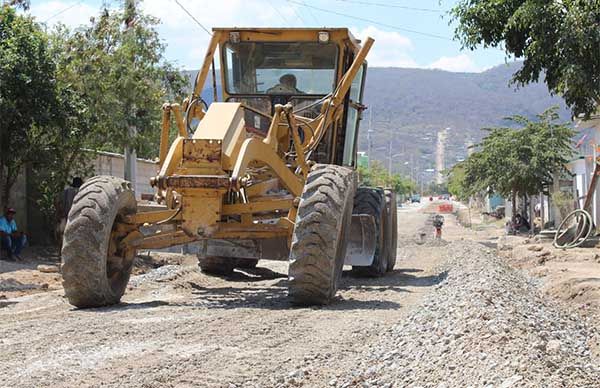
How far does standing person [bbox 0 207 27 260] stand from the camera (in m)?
19.7

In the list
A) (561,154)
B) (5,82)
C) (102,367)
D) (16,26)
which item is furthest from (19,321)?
(561,154)

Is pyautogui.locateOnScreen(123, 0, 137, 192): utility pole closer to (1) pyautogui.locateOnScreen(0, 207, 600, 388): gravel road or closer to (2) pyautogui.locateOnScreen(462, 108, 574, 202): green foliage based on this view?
(1) pyautogui.locateOnScreen(0, 207, 600, 388): gravel road

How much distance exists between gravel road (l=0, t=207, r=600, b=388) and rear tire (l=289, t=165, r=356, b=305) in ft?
0.77

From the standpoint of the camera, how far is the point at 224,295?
471 inches

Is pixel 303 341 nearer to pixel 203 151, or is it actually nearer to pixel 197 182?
pixel 197 182

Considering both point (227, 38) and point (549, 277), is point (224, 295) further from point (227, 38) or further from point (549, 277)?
point (549, 277)

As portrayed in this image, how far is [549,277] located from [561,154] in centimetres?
2393

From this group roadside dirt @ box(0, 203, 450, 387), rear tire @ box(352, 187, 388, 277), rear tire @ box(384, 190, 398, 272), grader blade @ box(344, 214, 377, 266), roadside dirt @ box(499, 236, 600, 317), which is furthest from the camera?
rear tire @ box(384, 190, 398, 272)

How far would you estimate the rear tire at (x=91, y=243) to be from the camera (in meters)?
10.2

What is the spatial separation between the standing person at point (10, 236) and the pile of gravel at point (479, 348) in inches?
466

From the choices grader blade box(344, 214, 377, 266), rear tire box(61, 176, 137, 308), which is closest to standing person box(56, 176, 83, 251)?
grader blade box(344, 214, 377, 266)

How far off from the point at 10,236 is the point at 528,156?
2479 cm

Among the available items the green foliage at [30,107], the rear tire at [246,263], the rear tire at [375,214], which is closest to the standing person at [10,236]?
the green foliage at [30,107]

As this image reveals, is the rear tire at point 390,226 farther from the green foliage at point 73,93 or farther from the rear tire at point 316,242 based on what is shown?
the green foliage at point 73,93
